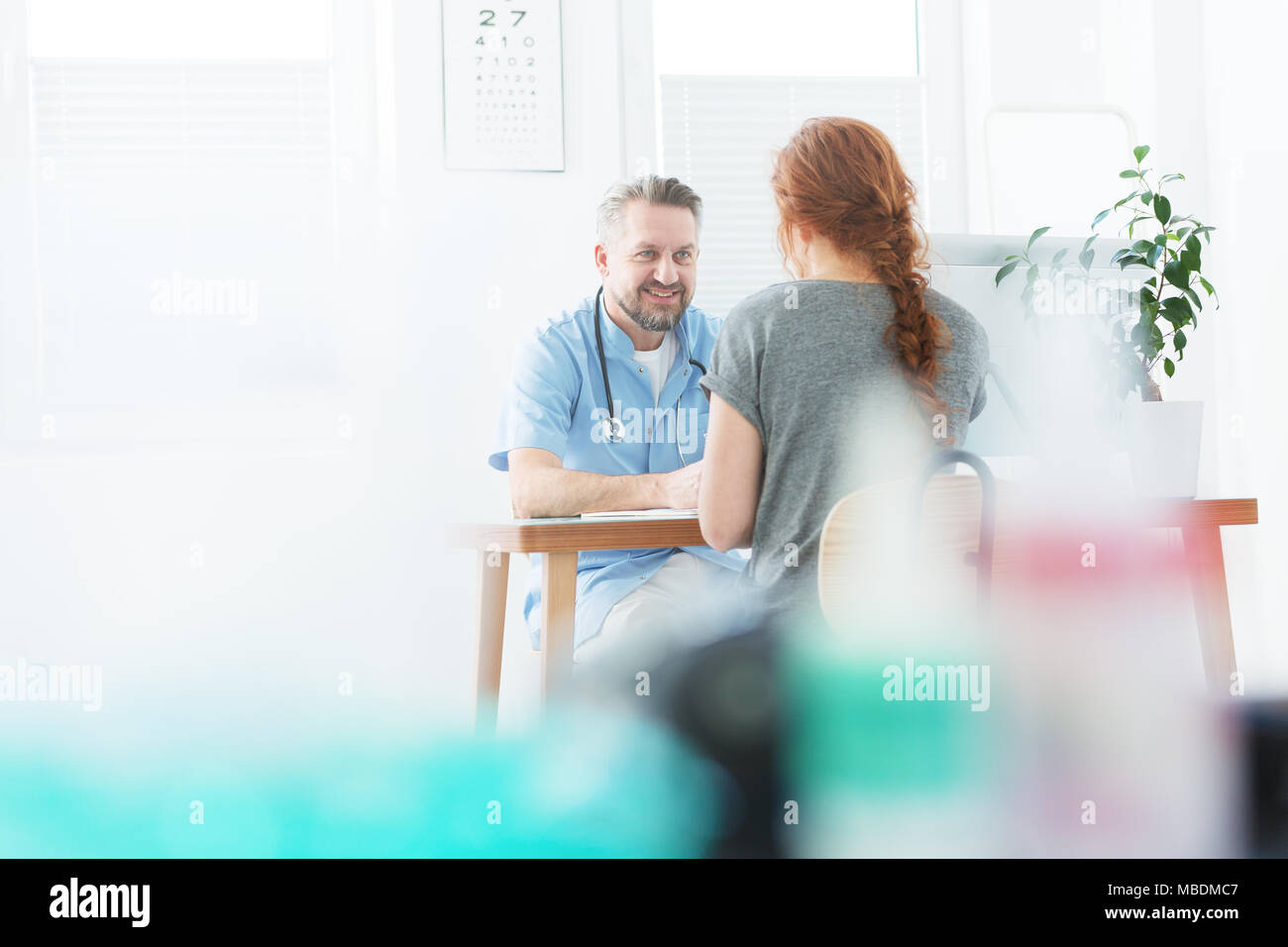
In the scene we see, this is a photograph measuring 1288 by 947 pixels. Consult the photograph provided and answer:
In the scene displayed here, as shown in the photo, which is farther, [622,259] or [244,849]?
[622,259]

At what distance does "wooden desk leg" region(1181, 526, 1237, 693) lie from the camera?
37.6 inches

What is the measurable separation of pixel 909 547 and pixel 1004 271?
2.12 feet

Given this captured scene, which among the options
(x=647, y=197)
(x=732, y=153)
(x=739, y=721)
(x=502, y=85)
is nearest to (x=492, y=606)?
(x=647, y=197)

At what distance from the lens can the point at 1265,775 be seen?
0.49 meters

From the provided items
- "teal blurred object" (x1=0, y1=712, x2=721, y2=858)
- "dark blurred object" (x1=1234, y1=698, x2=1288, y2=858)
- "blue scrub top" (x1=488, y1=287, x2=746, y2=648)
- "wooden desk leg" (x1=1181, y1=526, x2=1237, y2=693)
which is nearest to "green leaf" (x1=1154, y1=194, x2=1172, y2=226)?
"wooden desk leg" (x1=1181, y1=526, x2=1237, y2=693)

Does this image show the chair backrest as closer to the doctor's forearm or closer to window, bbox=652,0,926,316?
the doctor's forearm

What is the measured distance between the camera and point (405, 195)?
2.29 metres

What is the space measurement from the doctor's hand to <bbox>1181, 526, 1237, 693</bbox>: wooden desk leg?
50cm

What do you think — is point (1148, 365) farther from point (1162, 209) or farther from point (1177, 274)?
point (1162, 209)
